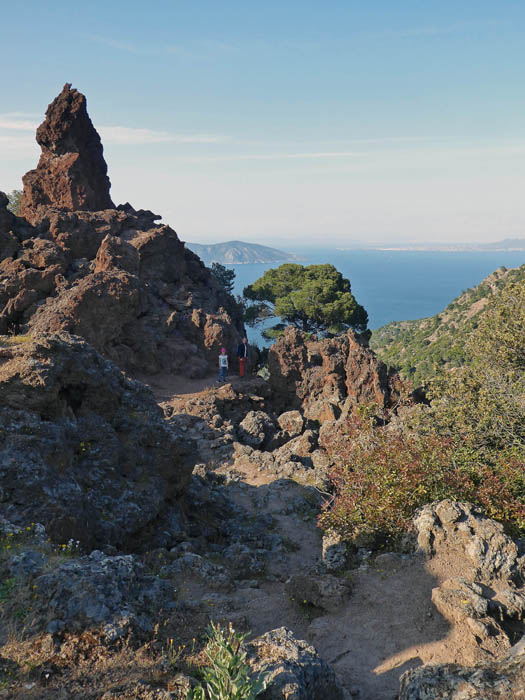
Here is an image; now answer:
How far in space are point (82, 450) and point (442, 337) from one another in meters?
54.4

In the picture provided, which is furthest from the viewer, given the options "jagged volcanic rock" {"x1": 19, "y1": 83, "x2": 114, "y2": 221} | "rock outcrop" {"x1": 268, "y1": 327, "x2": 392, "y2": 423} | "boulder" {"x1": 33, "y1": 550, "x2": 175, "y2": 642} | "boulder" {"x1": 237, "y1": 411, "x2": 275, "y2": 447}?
"jagged volcanic rock" {"x1": 19, "y1": 83, "x2": 114, "y2": 221}

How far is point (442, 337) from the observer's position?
191ft

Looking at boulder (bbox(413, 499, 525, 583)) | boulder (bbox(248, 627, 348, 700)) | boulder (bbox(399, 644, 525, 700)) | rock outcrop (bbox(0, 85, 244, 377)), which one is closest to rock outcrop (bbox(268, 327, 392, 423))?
rock outcrop (bbox(0, 85, 244, 377))

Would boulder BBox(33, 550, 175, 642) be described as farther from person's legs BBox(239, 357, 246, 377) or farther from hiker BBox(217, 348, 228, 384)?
A: person's legs BBox(239, 357, 246, 377)

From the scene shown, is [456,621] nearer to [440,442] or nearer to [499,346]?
[440,442]

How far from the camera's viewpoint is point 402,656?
287 inches

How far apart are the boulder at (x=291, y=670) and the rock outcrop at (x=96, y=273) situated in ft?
56.6

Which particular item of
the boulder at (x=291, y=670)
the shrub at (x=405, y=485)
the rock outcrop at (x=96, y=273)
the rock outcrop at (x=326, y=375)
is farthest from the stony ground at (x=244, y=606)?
the rock outcrop at (x=96, y=273)

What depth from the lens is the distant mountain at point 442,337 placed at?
4962 cm

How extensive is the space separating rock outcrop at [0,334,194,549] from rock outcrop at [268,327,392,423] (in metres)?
13.3

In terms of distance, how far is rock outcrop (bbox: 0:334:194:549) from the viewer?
8.83m

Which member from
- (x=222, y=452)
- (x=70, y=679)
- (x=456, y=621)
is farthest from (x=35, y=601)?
(x=222, y=452)

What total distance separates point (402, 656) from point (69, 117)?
42.8 m

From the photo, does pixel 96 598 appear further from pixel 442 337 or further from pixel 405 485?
pixel 442 337
